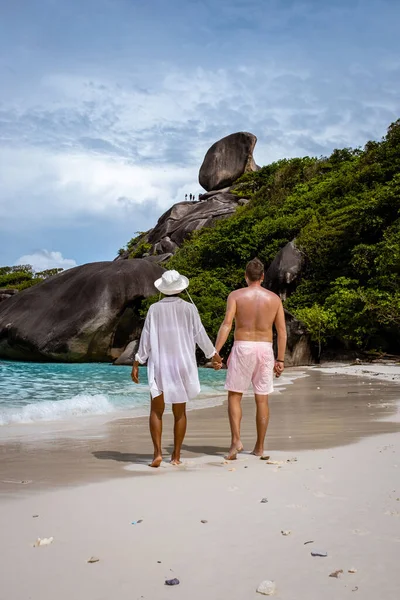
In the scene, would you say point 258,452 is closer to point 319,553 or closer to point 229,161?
point 319,553

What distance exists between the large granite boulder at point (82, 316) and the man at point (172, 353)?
888 inches

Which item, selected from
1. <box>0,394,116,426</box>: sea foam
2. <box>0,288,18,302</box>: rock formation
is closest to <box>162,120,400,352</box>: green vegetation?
<box>0,394,116,426</box>: sea foam

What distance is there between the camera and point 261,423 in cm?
527

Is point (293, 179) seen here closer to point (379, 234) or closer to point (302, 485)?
point (379, 234)

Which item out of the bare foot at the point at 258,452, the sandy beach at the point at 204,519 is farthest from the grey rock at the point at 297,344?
the bare foot at the point at 258,452

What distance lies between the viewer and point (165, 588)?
2.36 meters

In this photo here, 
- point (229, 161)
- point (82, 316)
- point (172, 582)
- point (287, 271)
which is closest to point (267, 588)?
point (172, 582)

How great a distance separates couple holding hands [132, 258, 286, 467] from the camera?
5.17 m

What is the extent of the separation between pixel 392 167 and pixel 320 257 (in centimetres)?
591

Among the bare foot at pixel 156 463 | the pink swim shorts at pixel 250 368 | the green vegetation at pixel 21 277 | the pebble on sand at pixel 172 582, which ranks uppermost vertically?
the green vegetation at pixel 21 277

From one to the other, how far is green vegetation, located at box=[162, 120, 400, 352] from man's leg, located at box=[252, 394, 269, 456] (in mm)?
15854

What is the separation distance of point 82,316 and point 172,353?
22909 millimetres

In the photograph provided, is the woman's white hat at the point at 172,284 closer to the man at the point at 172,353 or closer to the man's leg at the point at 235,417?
the man at the point at 172,353

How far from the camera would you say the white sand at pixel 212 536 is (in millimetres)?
2367
